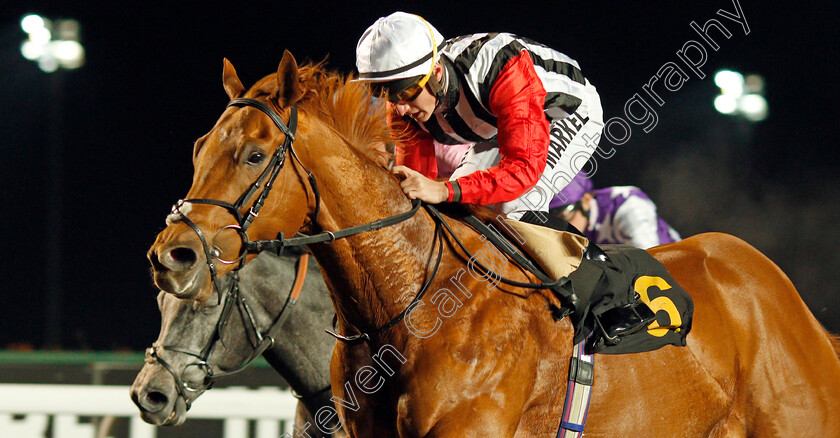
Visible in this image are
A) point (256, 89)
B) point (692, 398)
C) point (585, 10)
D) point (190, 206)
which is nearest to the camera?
point (190, 206)

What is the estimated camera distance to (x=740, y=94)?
5.75m

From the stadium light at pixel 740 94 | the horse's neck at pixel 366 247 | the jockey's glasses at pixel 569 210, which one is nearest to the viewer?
the horse's neck at pixel 366 247

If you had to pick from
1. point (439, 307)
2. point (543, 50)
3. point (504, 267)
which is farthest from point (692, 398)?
point (543, 50)

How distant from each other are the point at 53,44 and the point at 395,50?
656 cm

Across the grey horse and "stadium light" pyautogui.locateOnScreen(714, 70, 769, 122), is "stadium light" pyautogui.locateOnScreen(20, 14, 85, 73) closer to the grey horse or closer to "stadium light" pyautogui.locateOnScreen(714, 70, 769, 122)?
the grey horse

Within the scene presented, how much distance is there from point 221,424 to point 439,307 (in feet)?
6.62

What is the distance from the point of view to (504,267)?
209 centimetres

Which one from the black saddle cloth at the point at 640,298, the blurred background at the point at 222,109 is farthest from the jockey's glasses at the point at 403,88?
the blurred background at the point at 222,109

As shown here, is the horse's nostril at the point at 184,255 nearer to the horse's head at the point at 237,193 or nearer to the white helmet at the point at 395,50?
the horse's head at the point at 237,193

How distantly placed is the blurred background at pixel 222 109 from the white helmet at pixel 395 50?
4518 millimetres

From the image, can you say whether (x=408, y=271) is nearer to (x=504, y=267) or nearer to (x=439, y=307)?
(x=439, y=307)

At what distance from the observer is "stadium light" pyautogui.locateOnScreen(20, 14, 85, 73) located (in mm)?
7437

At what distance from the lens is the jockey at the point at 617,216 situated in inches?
171

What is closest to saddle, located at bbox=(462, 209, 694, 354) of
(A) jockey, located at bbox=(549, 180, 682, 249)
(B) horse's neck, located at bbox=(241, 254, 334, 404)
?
(B) horse's neck, located at bbox=(241, 254, 334, 404)
